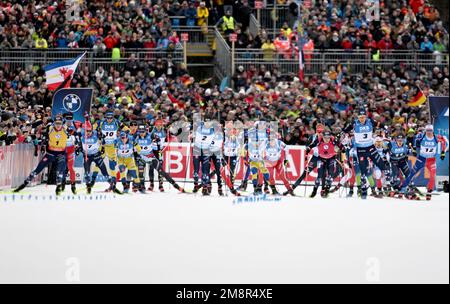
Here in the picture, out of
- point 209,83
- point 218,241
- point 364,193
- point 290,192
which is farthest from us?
point 209,83

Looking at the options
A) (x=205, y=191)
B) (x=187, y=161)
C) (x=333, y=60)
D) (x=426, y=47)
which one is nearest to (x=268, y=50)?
(x=333, y=60)

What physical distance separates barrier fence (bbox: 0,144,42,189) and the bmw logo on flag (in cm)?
137

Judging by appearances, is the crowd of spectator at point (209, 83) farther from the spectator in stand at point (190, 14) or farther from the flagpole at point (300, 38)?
the flagpole at point (300, 38)

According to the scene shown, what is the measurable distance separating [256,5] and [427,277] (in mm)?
22703

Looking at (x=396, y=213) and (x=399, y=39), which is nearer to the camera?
(x=396, y=213)

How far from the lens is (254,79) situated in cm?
2962

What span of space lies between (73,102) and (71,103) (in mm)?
61

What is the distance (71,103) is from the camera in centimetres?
2392

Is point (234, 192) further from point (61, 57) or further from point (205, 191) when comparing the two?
point (61, 57)

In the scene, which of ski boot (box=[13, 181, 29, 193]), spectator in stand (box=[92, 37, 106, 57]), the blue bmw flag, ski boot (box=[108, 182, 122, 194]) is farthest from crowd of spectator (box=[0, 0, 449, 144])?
ski boot (box=[108, 182, 122, 194])

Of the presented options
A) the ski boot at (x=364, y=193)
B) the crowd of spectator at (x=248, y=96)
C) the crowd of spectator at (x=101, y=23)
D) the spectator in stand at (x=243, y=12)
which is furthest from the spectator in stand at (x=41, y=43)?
the ski boot at (x=364, y=193)

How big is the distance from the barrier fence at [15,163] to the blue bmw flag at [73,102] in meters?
1.26
